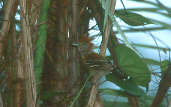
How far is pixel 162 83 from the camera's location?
294 millimetres

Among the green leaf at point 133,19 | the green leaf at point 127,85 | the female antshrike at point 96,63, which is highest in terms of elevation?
the green leaf at point 133,19

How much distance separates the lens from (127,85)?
335 millimetres

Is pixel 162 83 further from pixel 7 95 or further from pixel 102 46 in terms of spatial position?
pixel 7 95

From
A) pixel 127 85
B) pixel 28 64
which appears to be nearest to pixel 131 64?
pixel 127 85

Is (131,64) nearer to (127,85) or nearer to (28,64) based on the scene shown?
(127,85)

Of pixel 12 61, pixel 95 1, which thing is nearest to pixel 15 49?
pixel 12 61

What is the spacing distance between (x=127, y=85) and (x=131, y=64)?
0.10ft

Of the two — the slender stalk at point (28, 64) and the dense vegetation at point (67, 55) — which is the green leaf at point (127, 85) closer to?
the dense vegetation at point (67, 55)

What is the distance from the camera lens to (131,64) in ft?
1.14

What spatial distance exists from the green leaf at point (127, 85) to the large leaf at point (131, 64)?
2 cm

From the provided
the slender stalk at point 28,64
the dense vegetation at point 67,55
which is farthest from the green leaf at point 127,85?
the slender stalk at point 28,64

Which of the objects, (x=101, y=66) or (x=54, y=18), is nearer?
(x=101, y=66)

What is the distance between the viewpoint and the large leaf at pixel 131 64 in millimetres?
346

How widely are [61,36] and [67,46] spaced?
0.07 feet
